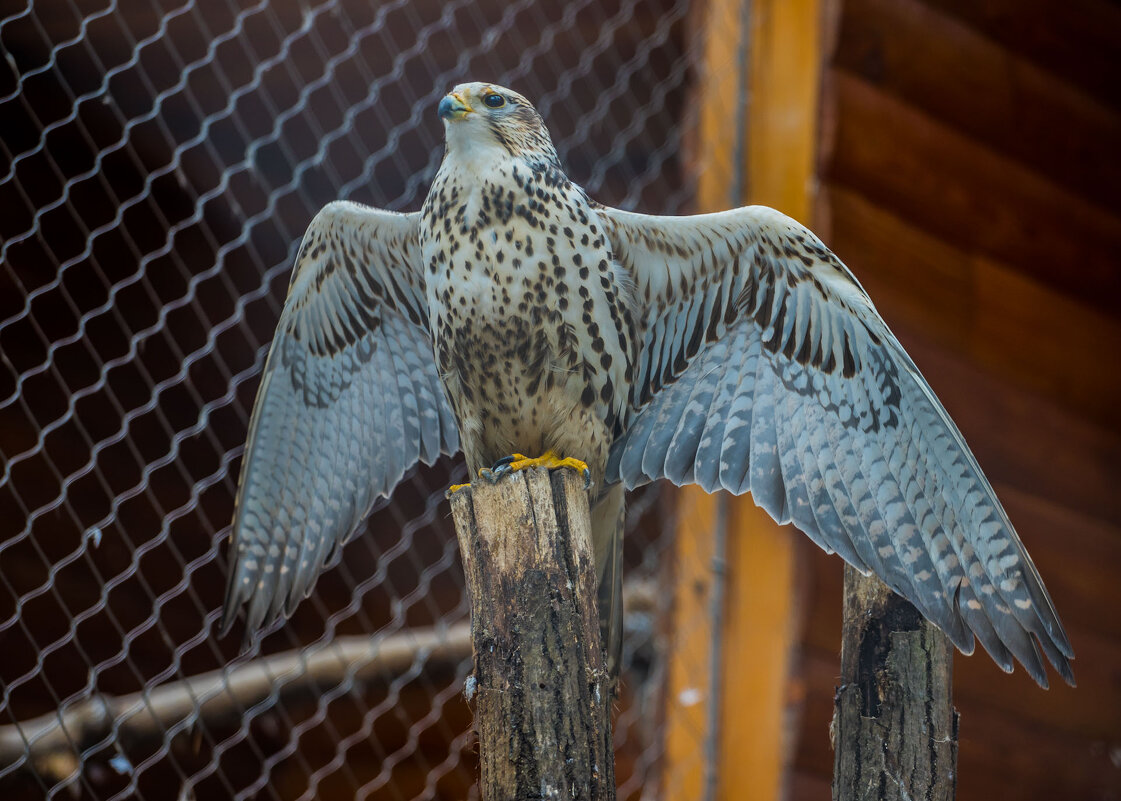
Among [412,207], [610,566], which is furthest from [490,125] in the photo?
[412,207]

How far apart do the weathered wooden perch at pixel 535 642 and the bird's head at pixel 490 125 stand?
64 cm

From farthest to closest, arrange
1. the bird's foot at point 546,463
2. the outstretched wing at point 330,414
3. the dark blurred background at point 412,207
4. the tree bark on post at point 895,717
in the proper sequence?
the dark blurred background at point 412,207 → the outstretched wing at point 330,414 → the bird's foot at point 546,463 → the tree bark on post at point 895,717

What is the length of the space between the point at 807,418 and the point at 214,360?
1.94 metres

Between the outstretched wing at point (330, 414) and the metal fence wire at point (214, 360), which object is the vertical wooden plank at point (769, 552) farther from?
the outstretched wing at point (330, 414)

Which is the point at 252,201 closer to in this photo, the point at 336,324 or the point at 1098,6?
the point at 336,324

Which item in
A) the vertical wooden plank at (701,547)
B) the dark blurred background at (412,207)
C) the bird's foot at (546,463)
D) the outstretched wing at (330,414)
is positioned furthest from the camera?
the vertical wooden plank at (701,547)

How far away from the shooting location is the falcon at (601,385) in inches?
78.7

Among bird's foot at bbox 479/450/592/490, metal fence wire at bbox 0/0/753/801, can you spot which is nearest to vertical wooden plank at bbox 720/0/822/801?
metal fence wire at bbox 0/0/753/801

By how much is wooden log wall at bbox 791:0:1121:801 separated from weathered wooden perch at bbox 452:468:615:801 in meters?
1.65

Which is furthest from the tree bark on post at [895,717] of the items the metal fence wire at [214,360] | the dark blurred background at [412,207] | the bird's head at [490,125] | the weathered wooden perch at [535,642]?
the dark blurred background at [412,207]

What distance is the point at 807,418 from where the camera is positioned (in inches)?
84.6

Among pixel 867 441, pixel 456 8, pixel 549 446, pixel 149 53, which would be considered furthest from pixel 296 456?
pixel 456 8

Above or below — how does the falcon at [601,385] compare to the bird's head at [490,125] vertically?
below

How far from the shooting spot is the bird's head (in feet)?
6.84
